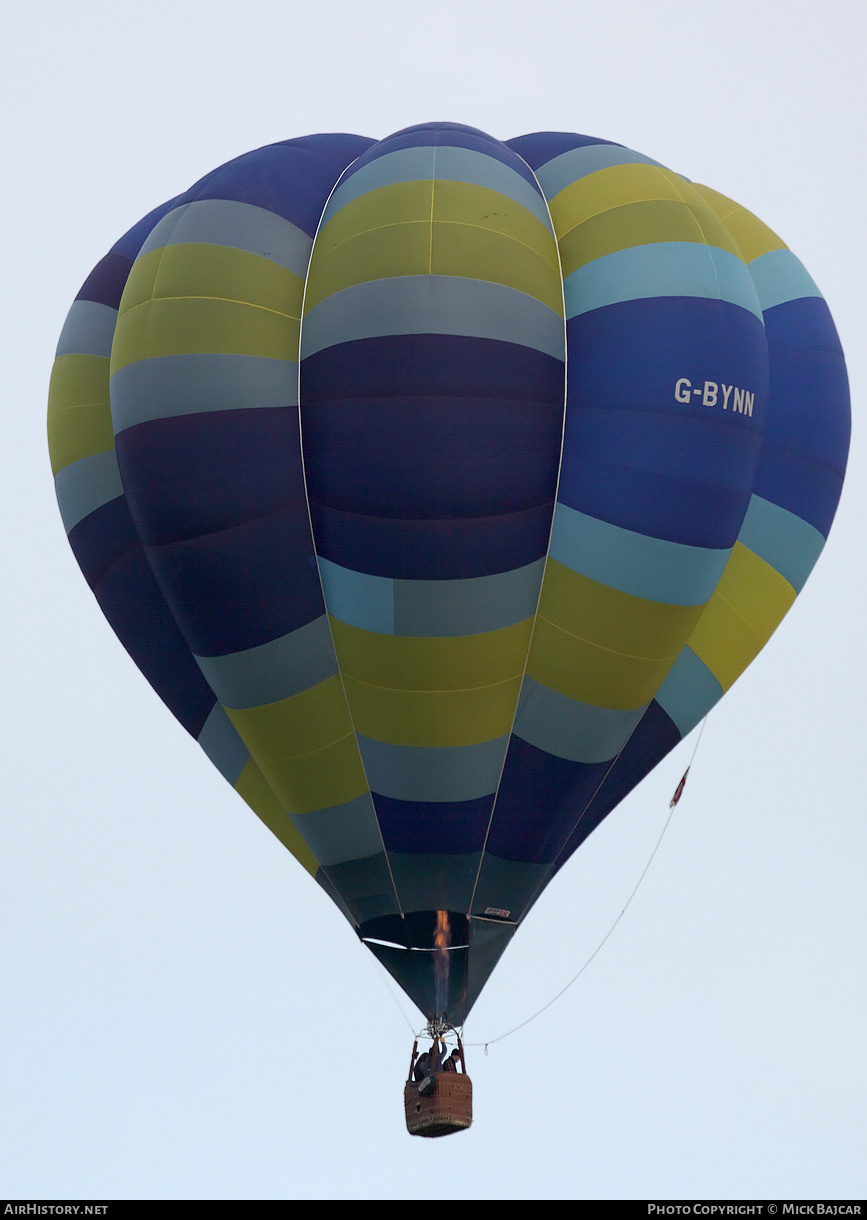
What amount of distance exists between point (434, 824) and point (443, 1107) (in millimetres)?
1952

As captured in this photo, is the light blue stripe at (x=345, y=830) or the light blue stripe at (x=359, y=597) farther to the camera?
the light blue stripe at (x=345, y=830)

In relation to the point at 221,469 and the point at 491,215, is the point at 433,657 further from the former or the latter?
the point at 491,215

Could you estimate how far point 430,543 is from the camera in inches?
545

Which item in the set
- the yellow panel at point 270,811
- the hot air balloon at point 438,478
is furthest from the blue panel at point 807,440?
the yellow panel at point 270,811

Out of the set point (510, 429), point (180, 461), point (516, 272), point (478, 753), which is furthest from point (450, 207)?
point (478, 753)

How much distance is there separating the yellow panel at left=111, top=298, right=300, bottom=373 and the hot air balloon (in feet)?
0.06

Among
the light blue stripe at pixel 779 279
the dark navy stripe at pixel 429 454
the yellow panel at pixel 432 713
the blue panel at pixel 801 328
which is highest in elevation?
the light blue stripe at pixel 779 279

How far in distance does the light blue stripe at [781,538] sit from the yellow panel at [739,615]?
0.07 m

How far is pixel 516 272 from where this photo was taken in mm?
14039

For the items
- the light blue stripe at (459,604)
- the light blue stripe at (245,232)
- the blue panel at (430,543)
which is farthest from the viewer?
the light blue stripe at (245,232)

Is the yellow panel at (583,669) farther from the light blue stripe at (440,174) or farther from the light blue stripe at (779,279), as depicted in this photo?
the light blue stripe at (779,279)

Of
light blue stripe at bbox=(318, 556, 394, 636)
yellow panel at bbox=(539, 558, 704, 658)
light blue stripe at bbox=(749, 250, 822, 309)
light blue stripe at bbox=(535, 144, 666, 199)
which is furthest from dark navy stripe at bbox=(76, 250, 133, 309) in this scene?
light blue stripe at bbox=(749, 250, 822, 309)

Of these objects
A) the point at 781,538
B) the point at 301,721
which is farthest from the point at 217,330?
the point at 781,538

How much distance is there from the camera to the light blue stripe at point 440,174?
47.3ft
